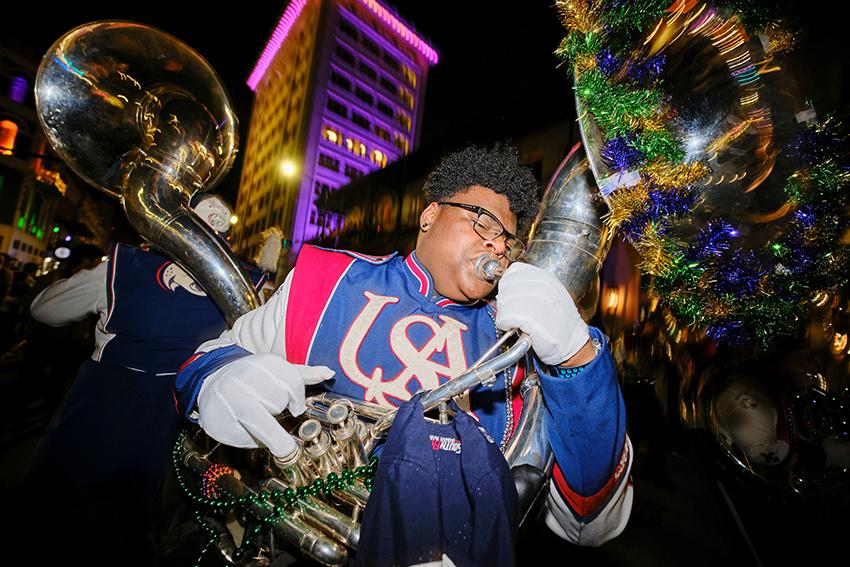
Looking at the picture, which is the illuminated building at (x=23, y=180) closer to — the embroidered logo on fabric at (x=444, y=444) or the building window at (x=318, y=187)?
the building window at (x=318, y=187)

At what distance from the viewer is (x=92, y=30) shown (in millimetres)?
2418

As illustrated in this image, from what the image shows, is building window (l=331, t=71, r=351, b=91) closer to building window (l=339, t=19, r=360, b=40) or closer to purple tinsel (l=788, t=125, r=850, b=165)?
building window (l=339, t=19, r=360, b=40)

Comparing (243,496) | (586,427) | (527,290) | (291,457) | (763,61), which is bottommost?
(243,496)

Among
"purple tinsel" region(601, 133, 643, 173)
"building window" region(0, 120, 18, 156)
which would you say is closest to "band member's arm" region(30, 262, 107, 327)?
Result: "purple tinsel" region(601, 133, 643, 173)

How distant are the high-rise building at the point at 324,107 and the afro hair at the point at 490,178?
35.5 meters

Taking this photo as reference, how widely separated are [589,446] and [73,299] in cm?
314

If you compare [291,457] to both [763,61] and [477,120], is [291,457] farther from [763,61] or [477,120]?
[477,120]

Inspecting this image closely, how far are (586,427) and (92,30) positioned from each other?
3506 mm

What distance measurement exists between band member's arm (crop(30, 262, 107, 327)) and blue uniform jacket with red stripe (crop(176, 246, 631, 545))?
1.39m

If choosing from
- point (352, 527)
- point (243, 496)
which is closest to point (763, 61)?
point (352, 527)

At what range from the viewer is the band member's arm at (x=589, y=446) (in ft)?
4.11

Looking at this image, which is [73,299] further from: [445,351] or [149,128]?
[445,351]

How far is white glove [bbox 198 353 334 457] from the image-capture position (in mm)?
1236

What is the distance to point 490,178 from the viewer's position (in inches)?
78.9
